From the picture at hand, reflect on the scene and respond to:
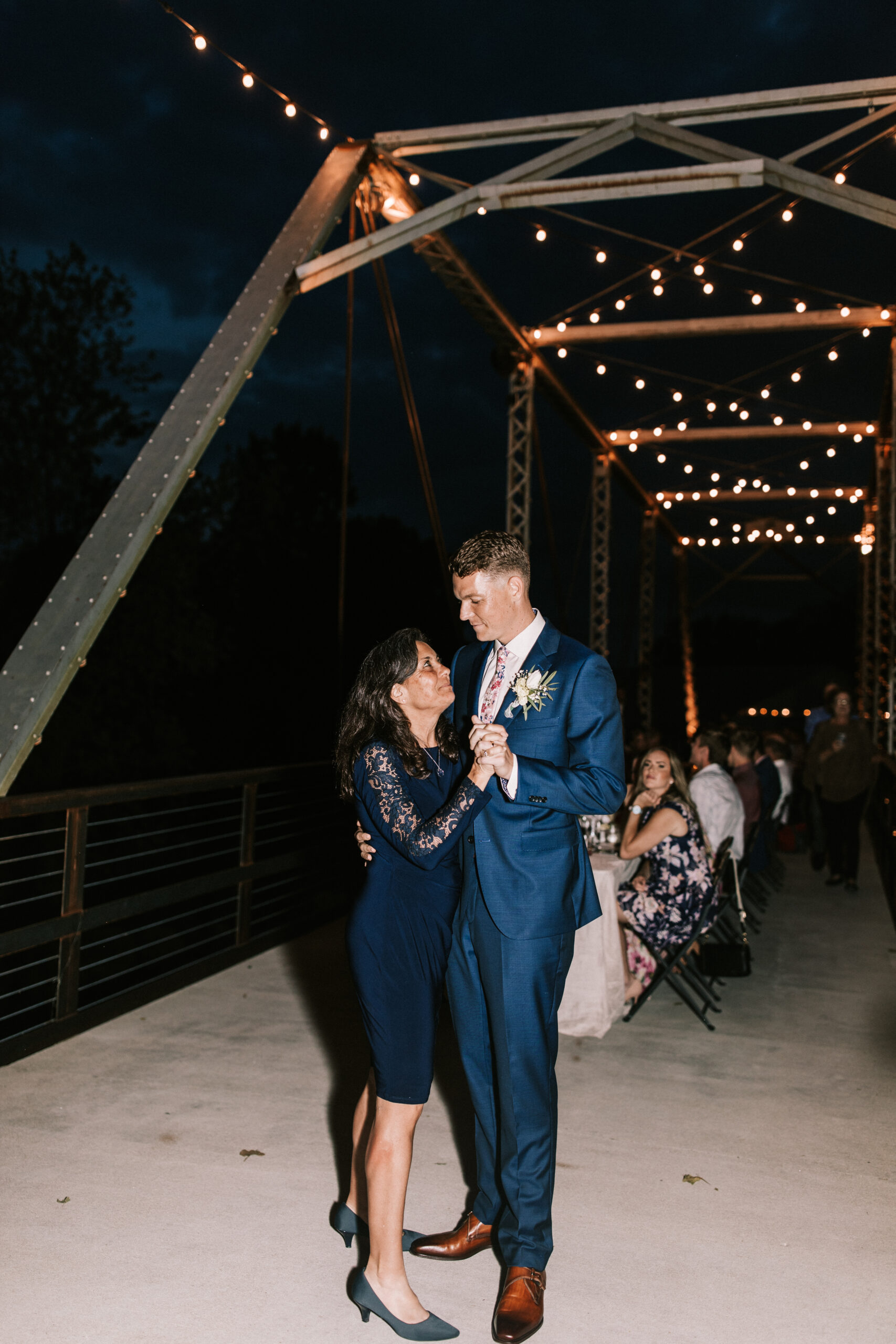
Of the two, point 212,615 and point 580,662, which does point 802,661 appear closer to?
point 212,615

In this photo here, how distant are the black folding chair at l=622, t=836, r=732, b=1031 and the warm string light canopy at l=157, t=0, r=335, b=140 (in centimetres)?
416

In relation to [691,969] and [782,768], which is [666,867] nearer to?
[691,969]

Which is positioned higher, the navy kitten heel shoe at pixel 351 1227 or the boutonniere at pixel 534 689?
the boutonniere at pixel 534 689

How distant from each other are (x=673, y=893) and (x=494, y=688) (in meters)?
2.51

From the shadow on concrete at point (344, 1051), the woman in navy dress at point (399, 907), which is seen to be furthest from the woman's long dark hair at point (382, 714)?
the shadow on concrete at point (344, 1051)

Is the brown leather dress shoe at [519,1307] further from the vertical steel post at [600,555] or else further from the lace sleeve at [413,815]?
the vertical steel post at [600,555]

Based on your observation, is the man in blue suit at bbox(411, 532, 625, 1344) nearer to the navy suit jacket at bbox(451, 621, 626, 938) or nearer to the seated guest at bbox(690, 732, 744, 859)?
the navy suit jacket at bbox(451, 621, 626, 938)

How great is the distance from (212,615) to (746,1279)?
1942 cm

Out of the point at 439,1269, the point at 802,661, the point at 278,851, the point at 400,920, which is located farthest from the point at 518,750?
the point at 802,661

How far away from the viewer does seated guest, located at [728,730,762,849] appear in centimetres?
694

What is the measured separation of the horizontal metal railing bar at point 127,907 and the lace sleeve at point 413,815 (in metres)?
1.98

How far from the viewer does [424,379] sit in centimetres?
3141

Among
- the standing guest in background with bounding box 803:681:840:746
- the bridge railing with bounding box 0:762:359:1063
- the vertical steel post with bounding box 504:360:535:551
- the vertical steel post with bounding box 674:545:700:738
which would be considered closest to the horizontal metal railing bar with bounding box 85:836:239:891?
the bridge railing with bounding box 0:762:359:1063

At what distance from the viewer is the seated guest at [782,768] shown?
27.5 ft
